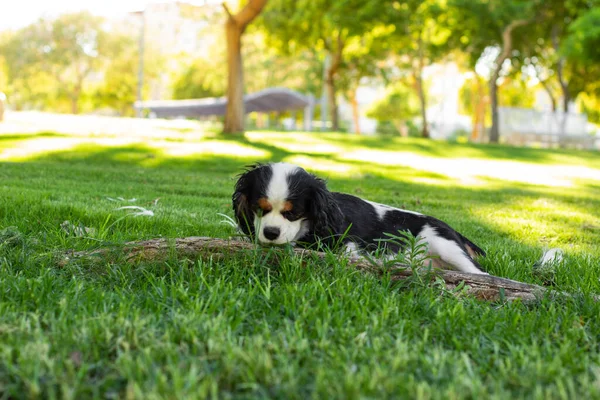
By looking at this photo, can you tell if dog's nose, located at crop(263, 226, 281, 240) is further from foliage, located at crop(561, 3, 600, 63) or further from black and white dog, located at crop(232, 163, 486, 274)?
foliage, located at crop(561, 3, 600, 63)

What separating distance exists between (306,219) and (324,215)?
15 centimetres

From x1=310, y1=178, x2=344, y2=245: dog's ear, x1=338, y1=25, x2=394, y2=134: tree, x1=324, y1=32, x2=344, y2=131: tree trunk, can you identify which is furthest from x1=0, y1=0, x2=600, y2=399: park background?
x1=324, y1=32, x2=344, y2=131: tree trunk

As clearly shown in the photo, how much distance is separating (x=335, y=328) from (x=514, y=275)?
209 centimetres

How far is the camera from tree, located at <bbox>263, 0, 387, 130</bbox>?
3050 centimetres

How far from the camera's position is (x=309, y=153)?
54.7 feet

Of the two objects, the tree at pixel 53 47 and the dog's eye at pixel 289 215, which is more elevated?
the tree at pixel 53 47

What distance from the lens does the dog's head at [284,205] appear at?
170 inches

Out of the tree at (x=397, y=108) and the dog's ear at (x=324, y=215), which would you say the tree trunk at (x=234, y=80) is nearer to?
the dog's ear at (x=324, y=215)

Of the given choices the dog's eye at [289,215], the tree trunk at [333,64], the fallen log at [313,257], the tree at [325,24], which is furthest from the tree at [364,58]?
the fallen log at [313,257]

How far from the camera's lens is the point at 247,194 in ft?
14.9

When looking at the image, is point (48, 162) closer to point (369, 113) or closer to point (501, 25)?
point (501, 25)

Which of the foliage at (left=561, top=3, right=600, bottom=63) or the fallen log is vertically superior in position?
the foliage at (left=561, top=3, right=600, bottom=63)

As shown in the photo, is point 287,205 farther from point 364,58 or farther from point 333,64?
point 364,58

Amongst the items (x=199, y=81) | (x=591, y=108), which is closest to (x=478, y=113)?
(x=591, y=108)
